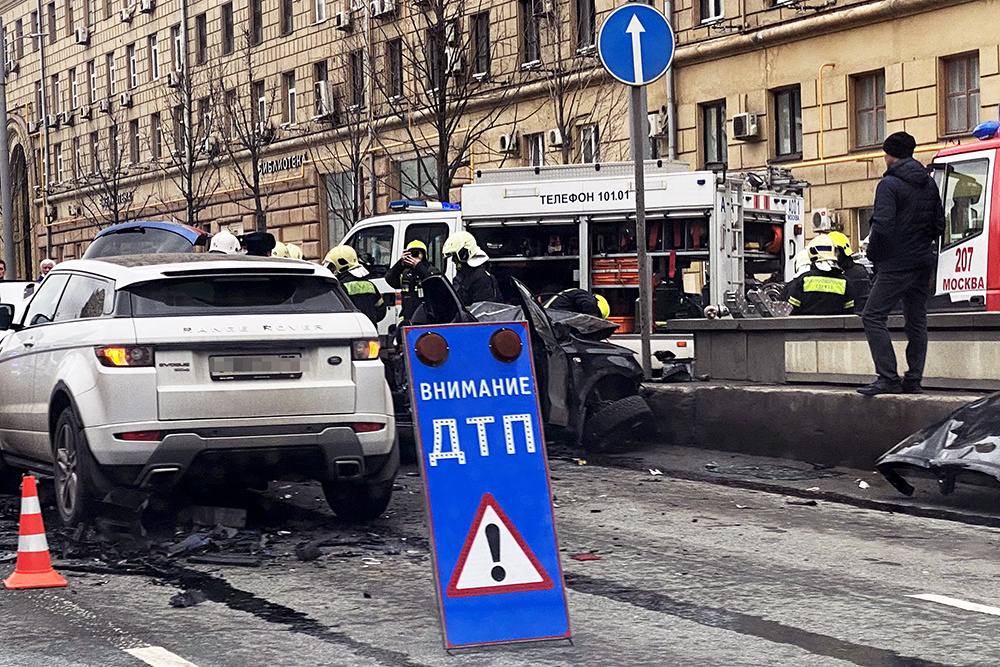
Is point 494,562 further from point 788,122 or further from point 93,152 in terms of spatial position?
point 93,152

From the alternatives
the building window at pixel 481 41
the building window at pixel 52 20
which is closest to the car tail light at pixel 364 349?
the building window at pixel 481 41

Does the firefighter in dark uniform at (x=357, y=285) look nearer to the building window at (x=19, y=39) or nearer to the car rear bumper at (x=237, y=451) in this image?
the car rear bumper at (x=237, y=451)

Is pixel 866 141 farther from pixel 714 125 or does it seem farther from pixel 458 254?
pixel 458 254

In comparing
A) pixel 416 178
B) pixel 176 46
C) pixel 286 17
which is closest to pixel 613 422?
pixel 416 178

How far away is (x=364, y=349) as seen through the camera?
8.83m

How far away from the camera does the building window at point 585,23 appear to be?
33.8 meters

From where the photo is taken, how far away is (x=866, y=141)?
94.2 ft

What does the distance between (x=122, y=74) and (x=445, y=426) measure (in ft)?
181

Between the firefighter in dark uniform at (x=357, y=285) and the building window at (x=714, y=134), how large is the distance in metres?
17.0

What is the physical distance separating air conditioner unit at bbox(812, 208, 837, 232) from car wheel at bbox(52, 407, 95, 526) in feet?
68.6

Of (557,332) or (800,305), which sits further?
(800,305)

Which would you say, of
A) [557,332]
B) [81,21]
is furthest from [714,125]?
[81,21]

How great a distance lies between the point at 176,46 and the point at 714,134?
26.5 meters

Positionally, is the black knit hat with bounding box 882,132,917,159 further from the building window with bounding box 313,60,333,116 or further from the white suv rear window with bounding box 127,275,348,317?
the building window with bounding box 313,60,333,116
